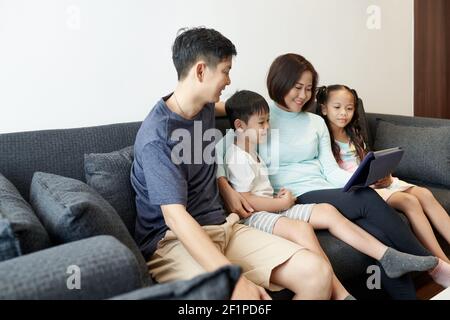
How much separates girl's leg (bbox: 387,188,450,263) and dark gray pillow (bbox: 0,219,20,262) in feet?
4.94

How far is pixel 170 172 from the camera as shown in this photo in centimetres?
126

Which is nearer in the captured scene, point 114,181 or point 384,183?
point 114,181

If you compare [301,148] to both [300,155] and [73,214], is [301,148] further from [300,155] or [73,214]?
[73,214]

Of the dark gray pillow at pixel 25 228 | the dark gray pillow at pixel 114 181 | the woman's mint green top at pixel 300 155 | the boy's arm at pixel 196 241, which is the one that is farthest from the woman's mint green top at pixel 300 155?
the dark gray pillow at pixel 25 228

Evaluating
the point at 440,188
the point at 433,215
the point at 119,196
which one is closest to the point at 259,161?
the point at 119,196

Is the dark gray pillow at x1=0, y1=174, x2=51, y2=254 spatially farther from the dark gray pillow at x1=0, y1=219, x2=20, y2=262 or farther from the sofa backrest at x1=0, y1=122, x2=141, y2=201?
the sofa backrest at x1=0, y1=122, x2=141, y2=201

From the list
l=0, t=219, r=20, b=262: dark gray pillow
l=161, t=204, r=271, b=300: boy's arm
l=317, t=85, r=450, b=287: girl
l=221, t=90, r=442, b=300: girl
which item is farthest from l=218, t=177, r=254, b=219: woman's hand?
l=0, t=219, r=20, b=262: dark gray pillow

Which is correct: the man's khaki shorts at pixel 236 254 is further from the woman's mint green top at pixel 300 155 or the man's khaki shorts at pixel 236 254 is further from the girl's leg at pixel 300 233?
the woman's mint green top at pixel 300 155

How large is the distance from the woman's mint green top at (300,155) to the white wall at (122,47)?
0.42m

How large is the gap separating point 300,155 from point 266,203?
38 cm

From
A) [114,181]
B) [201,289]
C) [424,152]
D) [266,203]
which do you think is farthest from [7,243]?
[424,152]

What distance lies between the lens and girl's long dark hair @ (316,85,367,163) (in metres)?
2.10

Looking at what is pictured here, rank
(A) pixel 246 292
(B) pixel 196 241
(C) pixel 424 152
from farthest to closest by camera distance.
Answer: (C) pixel 424 152 < (B) pixel 196 241 < (A) pixel 246 292
